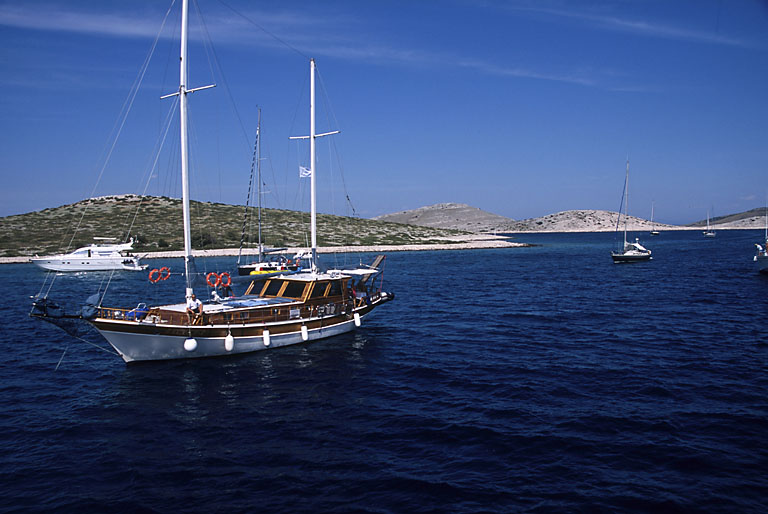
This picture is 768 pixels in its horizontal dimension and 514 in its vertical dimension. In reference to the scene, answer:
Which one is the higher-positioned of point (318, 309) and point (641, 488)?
point (318, 309)

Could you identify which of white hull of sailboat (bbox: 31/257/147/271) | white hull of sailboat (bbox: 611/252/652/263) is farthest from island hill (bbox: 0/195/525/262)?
white hull of sailboat (bbox: 611/252/652/263)

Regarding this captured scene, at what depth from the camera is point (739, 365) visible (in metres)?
20.4

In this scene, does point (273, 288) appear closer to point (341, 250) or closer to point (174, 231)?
point (341, 250)

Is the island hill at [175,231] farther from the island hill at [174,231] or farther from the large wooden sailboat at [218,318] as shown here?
the large wooden sailboat at [218,318]

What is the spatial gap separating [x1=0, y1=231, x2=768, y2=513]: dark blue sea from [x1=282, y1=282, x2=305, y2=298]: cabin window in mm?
2864

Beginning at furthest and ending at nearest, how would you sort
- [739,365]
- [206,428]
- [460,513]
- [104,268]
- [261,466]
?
[104,268] → [739,365] → [206,428] → [261,466] → [460,513]

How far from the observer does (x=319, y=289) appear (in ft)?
87.6

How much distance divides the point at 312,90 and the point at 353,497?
2418 centimetres

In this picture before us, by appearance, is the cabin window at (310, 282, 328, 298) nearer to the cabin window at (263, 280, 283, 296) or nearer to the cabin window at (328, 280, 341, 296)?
the cabin window at (328, 280, 341, 296)

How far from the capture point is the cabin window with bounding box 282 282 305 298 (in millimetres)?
26403

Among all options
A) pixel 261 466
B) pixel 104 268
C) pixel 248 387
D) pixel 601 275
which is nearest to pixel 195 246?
pixel 104 268

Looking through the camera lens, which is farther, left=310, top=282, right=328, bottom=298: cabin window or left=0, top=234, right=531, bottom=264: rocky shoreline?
left=0, top=234, right=531, bottom=264: rocky shoreline

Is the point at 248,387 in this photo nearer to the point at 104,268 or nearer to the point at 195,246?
the point at 104,268

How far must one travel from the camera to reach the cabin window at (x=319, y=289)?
26.4 metres
